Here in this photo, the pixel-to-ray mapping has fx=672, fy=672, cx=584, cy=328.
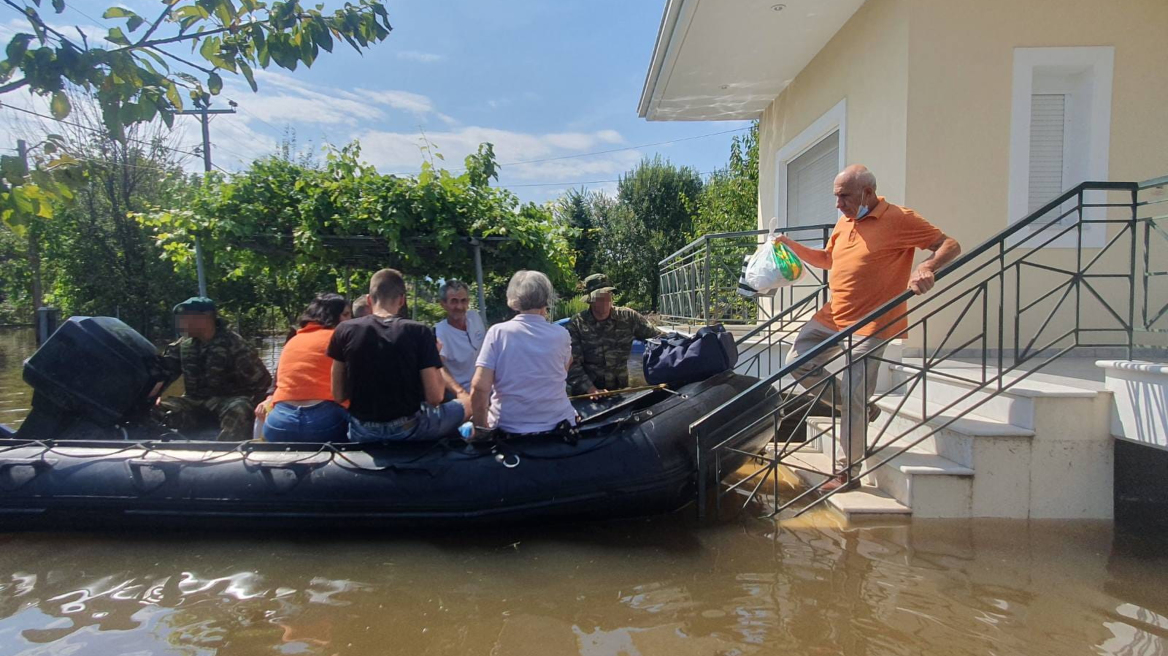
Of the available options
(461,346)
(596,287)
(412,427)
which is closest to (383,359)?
(412,427)

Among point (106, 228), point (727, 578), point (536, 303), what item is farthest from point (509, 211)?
point (106, 228)

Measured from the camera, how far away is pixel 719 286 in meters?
8.03

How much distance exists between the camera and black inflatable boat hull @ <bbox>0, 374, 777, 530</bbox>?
3510 millimetres

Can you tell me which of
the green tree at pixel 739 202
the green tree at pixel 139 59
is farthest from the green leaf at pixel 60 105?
the green tree at pixel 739 202

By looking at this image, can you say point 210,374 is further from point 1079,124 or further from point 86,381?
point 1079,124

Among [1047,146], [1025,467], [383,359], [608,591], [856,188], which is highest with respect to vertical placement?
[1047,146]

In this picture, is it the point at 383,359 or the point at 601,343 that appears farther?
the point at 601,343

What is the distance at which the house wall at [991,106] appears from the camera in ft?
17.2

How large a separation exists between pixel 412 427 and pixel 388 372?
1.35ft

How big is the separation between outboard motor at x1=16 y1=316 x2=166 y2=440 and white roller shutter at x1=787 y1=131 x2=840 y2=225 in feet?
21.1

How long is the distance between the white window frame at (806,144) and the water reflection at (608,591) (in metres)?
4.25

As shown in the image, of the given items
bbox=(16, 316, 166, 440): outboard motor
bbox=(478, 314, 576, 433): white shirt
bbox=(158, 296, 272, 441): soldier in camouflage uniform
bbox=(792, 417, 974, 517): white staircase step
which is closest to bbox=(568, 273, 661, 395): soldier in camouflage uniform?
bbox=(478, 314, 576, 433): white shirt

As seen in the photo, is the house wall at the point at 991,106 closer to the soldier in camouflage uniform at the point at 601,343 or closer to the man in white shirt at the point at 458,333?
the soldier in camouflage uniform at the point at 601,343

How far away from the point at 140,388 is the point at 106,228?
15492mm
